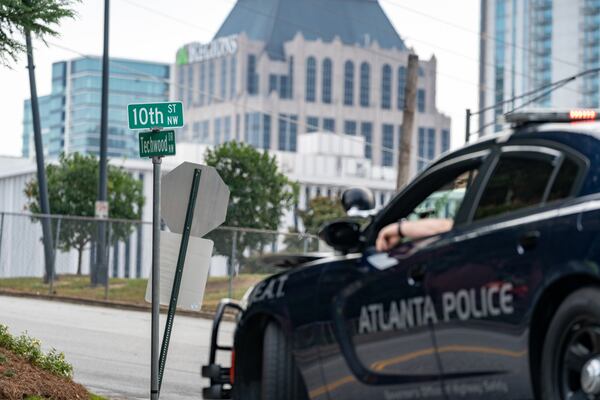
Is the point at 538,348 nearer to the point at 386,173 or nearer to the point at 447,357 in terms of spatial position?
the point at 447,357

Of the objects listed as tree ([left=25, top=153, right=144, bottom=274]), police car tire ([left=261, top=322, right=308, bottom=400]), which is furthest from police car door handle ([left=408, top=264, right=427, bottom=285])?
tree ([left=25, top=153, right=144, bottom=274])

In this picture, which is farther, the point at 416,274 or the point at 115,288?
the point at 115,288

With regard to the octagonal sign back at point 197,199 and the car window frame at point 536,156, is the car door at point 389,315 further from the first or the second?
the octagonal sign back at point 197,199

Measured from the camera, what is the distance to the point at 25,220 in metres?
39.0

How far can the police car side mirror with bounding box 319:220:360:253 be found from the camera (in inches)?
274

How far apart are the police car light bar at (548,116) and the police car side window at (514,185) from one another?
8.0 inches

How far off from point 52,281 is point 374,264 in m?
30.4

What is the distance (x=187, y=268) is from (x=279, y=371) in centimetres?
548

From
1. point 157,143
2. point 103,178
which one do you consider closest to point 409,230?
point 157,143

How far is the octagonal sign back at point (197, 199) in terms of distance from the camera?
1302 cm

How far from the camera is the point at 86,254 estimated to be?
39.2 meters

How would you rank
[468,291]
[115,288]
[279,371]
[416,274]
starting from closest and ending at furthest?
[468,291]
[416,274]
[279,371]
[115,288]

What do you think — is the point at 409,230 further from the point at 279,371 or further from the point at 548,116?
the point at 279,371

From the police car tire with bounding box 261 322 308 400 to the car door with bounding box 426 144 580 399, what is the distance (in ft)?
4.86
